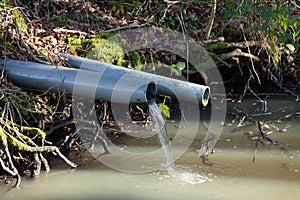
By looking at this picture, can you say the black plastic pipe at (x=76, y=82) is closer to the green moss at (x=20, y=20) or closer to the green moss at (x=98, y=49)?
the green moss at (x=20, y=20)

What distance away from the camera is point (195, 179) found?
4641mm

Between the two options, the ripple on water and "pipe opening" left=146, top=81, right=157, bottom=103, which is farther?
"pipe opening" left=146, top=81, right=157, bottom=103

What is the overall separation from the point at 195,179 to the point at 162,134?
41.9 inches

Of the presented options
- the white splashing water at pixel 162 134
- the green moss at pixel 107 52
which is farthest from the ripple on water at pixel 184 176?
the green moss at pixel 107 52

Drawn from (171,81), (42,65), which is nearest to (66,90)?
(42,65)

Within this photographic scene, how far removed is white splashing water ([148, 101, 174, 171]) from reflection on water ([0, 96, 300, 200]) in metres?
0.08

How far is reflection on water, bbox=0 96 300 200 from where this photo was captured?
4324 mm

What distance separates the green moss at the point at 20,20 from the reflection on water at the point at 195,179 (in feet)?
5.26

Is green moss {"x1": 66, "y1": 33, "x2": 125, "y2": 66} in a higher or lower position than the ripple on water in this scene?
higher

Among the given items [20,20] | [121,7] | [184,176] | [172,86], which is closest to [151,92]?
[172,86]

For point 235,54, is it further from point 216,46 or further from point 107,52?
point 107,52

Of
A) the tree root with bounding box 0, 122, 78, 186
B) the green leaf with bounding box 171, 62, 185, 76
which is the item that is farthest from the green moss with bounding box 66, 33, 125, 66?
the tree root with bounding box 0, 122, 78, 186

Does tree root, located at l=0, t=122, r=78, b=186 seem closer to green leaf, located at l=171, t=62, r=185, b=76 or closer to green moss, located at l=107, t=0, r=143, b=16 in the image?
green leaf, located at l=171, t=62, r=185, b=76

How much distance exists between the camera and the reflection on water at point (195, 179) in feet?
14.2
